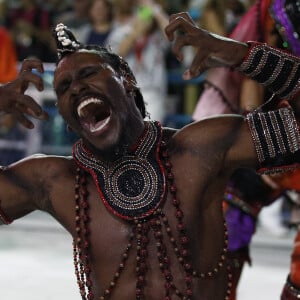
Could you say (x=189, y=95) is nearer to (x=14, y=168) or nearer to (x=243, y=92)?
(x=243, y=92)

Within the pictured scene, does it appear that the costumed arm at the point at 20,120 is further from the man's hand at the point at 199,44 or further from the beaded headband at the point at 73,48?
the man's hand at the point at 199,44

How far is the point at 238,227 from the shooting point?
2.70m

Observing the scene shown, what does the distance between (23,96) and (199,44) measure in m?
0.51

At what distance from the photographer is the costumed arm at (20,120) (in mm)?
2010

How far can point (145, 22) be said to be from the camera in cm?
519

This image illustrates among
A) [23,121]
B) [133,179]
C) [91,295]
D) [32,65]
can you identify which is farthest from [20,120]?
[91,295]

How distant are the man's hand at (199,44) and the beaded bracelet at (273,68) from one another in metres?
0.02

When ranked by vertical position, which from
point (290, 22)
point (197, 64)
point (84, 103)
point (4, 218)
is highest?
point (290, 22)

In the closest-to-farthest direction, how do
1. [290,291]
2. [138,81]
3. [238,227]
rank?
1. [290,291]
2. [238,227]
3. [138,81]

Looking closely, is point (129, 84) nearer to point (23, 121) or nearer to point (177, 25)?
point (177, 25)

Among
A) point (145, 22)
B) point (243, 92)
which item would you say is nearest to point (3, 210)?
point (243, 92)

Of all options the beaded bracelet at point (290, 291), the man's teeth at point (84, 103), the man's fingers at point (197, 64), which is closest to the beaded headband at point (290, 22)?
the man's fingers at point (197, 64)

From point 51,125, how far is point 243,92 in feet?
12.5

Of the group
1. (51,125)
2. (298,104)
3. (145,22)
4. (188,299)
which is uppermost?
(145,22)
